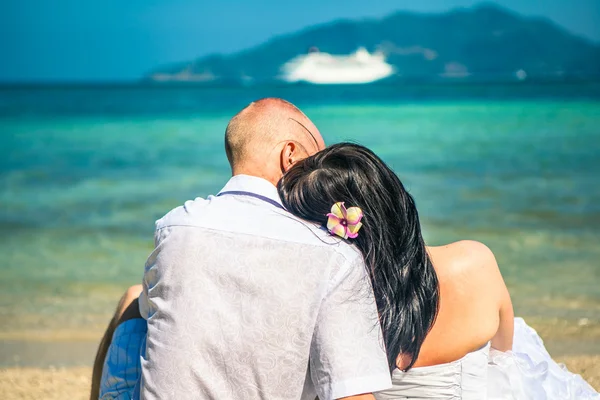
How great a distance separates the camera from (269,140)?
83.3 inches

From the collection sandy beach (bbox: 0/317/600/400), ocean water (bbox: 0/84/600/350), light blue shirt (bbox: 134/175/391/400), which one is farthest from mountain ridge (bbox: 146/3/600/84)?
light blue shirt (bbox: 134/175/391/400)

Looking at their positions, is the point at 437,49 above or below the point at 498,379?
above

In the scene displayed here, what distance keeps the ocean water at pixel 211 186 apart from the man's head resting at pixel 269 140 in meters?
2.69

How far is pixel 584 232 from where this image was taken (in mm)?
7227

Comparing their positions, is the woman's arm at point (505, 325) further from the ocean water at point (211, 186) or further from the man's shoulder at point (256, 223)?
the ocean water at point (211, 186)

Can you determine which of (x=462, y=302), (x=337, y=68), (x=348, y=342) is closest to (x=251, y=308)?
(x=348, y=342)

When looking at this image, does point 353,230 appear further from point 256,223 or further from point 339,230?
point 256,223

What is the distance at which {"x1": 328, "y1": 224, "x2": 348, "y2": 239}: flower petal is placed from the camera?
1732 millimetres

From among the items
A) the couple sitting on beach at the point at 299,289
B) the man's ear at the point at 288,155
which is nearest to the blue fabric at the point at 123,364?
the couple sitting on beach at the point at 299,289

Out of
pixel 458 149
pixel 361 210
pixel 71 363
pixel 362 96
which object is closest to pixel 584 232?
pixel 71 363

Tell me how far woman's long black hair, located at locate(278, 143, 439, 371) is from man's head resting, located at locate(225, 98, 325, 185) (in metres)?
0.13

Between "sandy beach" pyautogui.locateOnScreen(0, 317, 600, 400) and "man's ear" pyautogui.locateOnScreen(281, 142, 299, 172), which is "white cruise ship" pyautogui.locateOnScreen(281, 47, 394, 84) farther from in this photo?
"man's ear" pyautogui.locateOnScreen(281, 142, 299, 172)

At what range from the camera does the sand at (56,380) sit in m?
3.38

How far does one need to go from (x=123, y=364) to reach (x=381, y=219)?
840 mm
